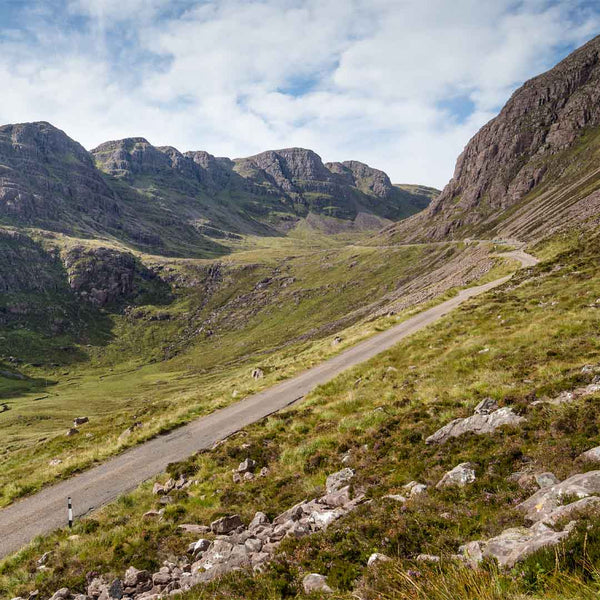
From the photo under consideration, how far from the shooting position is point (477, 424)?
515 inches

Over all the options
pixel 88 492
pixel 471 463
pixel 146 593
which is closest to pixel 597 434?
pixel 471 463

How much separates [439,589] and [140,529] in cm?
1193

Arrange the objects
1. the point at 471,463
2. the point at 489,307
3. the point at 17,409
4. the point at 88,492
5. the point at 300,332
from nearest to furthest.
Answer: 1. the point at 471,463
2. the point at 88,492
3. the point at 489,307
4. the point at 17,409
5. the point at 300,332

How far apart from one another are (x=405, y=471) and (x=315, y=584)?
18.2ft

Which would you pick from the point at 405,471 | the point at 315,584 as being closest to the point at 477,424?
the point at 405,471

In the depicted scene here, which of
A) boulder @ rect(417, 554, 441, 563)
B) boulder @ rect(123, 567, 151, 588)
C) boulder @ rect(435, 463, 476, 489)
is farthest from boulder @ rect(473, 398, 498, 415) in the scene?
boulder @ rect(123, 567, 151, 588)

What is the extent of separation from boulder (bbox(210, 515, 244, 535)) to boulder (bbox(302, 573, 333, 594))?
5445 millimetres

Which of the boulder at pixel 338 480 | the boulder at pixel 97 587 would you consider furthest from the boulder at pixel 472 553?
the boulder at pixel 97 587

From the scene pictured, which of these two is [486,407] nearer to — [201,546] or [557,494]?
[557,494]

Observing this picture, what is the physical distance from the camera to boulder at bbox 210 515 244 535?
1208 cm

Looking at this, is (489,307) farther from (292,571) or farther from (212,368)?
(212,368)

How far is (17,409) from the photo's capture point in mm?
141000

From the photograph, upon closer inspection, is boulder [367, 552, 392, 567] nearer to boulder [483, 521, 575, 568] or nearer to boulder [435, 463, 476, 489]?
boulder [483, 521, 575, 568]

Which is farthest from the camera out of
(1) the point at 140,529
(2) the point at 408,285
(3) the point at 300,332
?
(3) the point at 300,332
